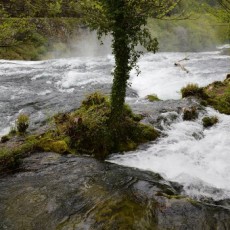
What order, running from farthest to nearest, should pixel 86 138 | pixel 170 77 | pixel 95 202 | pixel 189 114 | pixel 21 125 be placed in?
pixel 170 77 < pixel 189 114 < pixel 21 125 < pixel 86 138 < pixel 95 202

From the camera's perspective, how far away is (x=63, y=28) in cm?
3869

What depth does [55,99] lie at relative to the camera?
57.9 feet

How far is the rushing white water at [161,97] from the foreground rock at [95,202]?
0.94 metres

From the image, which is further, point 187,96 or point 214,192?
point 187,96

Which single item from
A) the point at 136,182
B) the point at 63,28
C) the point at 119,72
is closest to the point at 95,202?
the point at 136,182

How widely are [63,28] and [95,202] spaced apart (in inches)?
1358

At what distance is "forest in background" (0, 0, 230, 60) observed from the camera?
9344 millimetres

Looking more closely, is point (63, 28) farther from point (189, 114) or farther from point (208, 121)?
point (208, 121)

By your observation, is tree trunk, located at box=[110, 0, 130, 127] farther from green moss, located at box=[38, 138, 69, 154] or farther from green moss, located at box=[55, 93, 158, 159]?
green moss, located at box=[38, 138, 69, 154]

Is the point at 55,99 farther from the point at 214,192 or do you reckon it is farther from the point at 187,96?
the point at 214,192

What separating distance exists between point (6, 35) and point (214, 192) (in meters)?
6.91

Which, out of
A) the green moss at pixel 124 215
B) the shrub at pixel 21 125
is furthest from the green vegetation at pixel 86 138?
the green moss at pixel 124 215

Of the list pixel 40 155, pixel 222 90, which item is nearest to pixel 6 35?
pixel 40 155

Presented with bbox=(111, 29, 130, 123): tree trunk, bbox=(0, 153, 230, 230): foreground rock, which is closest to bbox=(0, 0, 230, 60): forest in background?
bbox=(111, 29, 130, 123): tree trunk
